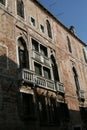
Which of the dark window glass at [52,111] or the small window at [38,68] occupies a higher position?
the small window at [38,68]

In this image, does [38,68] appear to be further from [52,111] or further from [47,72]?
[52,111]

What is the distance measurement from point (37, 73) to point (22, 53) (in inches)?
64.6

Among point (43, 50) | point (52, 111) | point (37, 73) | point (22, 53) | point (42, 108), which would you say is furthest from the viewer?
point (43, 50)

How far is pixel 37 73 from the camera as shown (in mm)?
13906

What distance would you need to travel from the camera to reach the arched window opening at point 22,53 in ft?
42.5

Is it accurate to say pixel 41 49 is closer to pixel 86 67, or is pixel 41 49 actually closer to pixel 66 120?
pixel 66 120

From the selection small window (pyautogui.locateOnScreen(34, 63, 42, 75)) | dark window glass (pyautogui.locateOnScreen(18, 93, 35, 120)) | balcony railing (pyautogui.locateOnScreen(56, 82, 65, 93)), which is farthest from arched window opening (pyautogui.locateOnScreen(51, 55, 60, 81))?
dark window glass (pyautogui.locateOnScreen(18, 93, 35, 120))

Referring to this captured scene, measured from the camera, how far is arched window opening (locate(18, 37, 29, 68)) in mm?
12950

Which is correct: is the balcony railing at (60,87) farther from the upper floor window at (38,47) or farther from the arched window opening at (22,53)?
the arched window opening at (22,53)

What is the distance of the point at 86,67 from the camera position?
23.2 meters

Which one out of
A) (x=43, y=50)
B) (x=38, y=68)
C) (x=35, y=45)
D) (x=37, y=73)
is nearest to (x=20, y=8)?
(x=35, y=45)

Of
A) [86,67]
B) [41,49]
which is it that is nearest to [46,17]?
[41,49]

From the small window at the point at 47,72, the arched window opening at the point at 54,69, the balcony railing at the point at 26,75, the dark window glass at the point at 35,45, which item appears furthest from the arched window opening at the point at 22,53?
the arched window opening at the point at 54,69

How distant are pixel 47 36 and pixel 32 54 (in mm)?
3552
